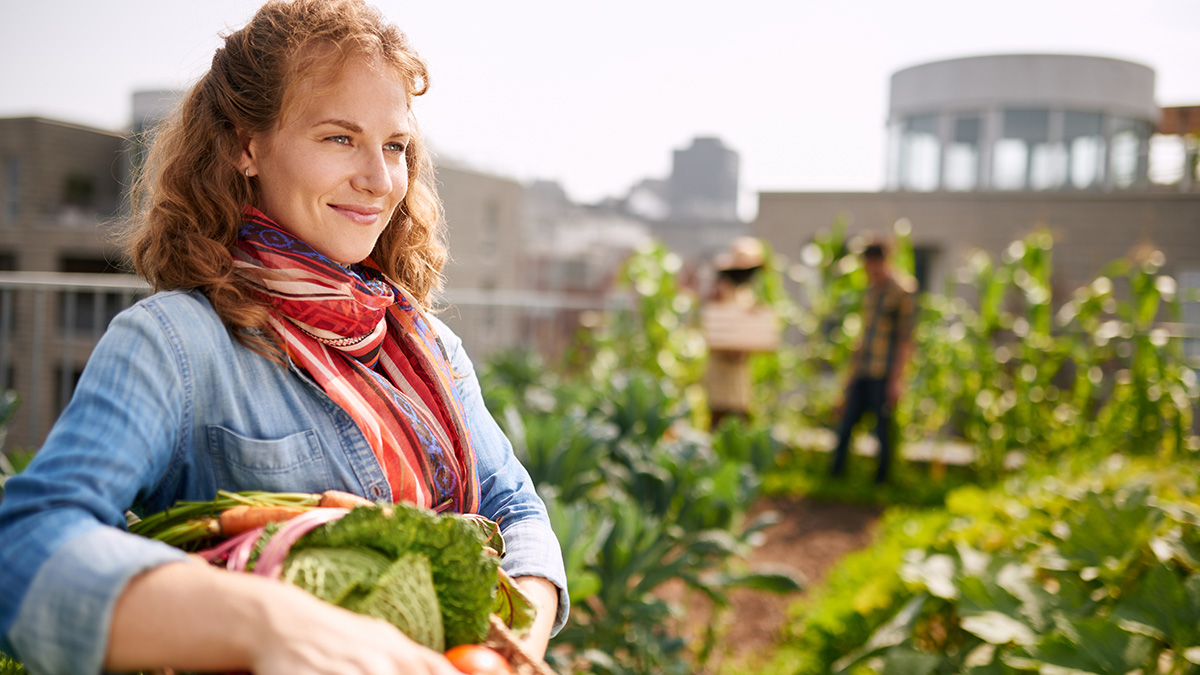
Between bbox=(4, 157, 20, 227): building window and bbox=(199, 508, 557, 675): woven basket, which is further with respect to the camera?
bbox=(4, 157, 20, 227): building window

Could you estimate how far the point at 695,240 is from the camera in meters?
10.1

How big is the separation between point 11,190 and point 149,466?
8.79 m

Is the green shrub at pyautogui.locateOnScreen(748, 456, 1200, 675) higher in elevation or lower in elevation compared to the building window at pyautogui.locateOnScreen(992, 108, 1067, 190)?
lower

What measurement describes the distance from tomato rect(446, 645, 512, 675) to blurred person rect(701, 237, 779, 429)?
14.0ft

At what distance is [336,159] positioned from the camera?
2.93 feet

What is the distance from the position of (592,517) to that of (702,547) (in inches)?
16.4

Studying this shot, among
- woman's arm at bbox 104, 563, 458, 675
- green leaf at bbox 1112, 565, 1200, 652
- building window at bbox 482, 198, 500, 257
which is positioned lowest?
green leaf at bbox 1112, 565, 1200, 652

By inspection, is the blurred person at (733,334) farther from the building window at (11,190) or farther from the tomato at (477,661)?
the building window at (11,190)

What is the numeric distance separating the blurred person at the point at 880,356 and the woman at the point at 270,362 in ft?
14.9

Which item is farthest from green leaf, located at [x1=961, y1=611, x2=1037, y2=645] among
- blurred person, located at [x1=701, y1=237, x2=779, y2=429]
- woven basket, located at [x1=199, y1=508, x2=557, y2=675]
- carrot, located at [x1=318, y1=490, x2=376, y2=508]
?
blurred person, located at [x1=701, y1=237, x2=779, y2=429]

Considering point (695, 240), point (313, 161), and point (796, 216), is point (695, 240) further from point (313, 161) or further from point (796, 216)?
point (313, 161)

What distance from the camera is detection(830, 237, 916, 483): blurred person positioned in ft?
16.7

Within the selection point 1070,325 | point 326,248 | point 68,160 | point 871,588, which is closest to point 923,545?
point 871,588

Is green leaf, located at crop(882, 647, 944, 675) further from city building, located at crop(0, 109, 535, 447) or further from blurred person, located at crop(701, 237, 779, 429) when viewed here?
blurred person, located at crop(701, 237, 779, 429)
